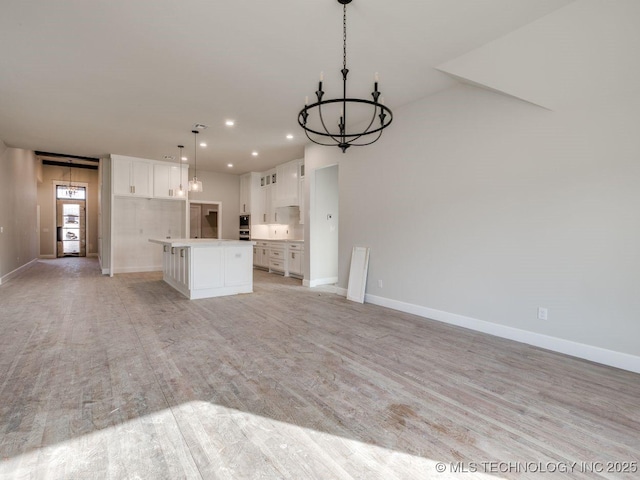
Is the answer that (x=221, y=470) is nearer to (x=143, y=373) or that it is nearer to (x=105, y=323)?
(x=143, y=373)

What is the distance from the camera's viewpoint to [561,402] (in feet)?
7.21

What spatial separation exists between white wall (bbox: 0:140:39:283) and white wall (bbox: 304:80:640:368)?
763cm

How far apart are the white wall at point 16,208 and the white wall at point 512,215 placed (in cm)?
763

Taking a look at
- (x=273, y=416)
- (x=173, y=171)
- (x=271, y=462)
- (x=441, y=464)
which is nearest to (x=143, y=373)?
(x=273, y=416)

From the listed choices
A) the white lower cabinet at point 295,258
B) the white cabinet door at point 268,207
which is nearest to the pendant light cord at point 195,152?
the white cabinet door at point 268,207

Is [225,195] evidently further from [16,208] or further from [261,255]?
[16,208]

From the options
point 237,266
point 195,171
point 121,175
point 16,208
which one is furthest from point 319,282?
point 16,208

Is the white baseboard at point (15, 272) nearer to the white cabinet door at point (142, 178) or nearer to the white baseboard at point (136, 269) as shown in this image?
the white baseboard at point (136, 269)

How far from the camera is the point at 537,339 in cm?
326

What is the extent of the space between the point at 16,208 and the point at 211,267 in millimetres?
6188

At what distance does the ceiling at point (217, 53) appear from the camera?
2668 mm

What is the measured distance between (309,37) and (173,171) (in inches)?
265

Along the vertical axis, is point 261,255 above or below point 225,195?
below

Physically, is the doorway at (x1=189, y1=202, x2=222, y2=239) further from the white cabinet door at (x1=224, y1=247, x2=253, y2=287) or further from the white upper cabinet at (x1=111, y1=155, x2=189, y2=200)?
the white cabinet door at (x1=224, y1=247, x2=253, y2=287)
